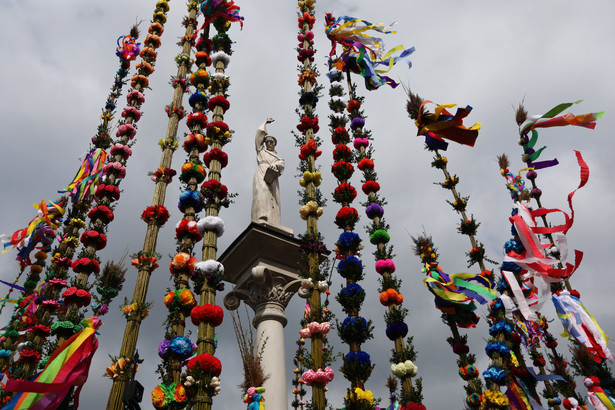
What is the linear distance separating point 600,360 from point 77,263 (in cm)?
961

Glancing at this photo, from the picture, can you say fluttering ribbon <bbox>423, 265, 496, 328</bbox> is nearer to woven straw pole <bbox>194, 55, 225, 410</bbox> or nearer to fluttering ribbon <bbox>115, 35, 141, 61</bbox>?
woven straw pole <bbox>194, 55, 225, 410</bbox>

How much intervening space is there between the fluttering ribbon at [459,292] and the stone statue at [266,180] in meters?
4.47

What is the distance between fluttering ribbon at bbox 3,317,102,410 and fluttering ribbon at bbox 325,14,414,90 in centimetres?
820

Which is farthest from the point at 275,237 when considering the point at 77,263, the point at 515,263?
the point at 515,263

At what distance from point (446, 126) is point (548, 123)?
93.7 inches

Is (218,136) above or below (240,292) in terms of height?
above

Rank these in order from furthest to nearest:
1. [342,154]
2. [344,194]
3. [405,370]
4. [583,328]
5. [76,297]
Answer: [342,154] < [344,194] < [583,328] < [76,297] < [405,370]

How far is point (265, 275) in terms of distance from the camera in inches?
382

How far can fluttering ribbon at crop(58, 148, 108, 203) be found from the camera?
10148 mm

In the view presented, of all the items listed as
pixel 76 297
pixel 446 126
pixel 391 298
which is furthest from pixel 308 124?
pixel 76 297

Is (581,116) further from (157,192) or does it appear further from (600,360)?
(157,192)

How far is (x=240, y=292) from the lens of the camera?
33.0 ft

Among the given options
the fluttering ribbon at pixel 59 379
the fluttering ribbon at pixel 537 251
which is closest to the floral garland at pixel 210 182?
the fluttering ribbon at pixel 59 379

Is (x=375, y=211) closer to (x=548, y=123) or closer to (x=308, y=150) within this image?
(x=308, y=150)
